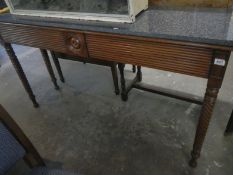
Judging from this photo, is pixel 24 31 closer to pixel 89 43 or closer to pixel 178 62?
pixel 89 43

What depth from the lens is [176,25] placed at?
88cm

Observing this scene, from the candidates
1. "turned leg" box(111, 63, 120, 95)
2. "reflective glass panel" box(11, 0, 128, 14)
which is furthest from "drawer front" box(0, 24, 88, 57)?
"turned leg" box(111, 63, 120, 95)

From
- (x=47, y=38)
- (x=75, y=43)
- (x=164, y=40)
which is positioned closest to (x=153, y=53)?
(x=164, y=40)

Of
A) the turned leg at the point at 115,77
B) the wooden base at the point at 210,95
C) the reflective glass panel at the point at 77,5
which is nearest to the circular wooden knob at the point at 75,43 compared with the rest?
the reflective glass panel at the point at 77,5

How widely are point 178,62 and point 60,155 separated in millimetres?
1033

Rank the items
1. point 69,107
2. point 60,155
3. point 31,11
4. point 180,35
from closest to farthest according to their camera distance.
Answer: point 180,35, point 31,11, point 60,155, point 69,107

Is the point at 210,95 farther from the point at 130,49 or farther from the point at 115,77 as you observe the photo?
the point at 115,77

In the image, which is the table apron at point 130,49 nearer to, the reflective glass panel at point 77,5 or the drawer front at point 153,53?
the drawer front at point 153,53

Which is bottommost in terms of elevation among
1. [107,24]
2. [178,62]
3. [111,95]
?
[111,95]

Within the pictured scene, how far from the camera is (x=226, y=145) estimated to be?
51.8 inches

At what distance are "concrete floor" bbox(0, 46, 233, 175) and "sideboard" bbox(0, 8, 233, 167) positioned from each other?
0.22 m

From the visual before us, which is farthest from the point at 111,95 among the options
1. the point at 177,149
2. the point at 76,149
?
the point at 177,149

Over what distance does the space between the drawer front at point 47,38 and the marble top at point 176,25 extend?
5 cm

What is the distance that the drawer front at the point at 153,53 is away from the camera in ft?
2.66
